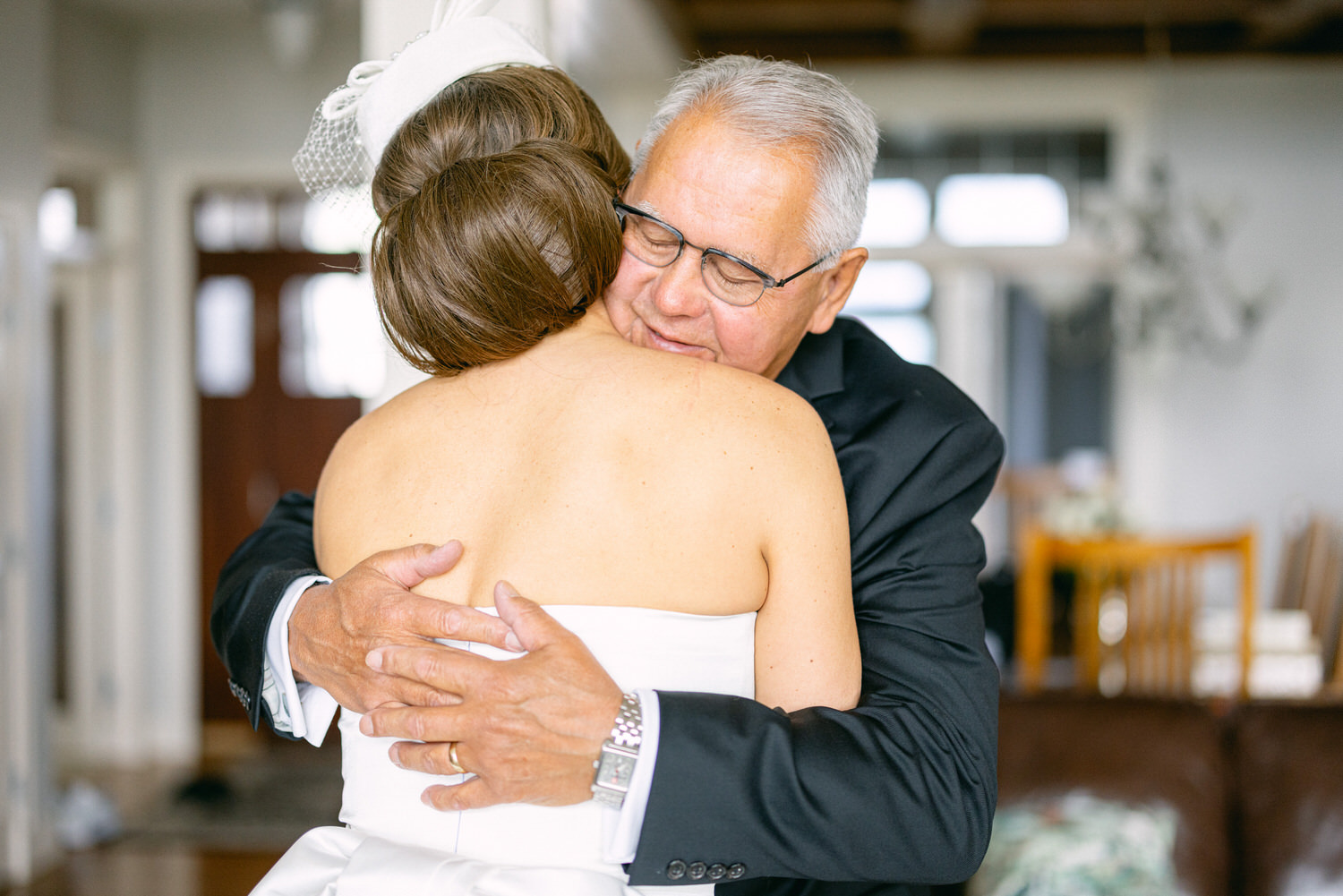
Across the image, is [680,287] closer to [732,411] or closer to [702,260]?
[702,260]

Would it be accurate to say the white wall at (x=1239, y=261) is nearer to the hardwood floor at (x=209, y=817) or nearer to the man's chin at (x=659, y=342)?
the hardwood floor at (x=209, y=817)

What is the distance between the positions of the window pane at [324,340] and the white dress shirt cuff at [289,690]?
535cm

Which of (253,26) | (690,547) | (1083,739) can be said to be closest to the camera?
(690,547)

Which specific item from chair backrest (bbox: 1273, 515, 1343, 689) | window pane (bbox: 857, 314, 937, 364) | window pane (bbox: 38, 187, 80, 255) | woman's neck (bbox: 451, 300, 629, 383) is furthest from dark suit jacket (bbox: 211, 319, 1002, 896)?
window pane (bbox: 857, 314, 937, 364)

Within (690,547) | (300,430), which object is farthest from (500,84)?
(300,430)

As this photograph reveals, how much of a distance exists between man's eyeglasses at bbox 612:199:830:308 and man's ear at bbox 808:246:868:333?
0.24 feet

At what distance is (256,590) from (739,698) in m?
Answer: 0.60

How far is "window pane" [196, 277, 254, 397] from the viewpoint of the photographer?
21.3ft

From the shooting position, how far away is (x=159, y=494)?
6348 millimetres

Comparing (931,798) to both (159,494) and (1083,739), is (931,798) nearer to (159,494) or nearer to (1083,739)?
(1083,739)

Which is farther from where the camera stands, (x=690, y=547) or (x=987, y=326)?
(x=987, y=326)

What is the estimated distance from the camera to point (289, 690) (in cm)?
125

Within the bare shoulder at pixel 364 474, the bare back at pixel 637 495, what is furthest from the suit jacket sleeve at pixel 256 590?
the bare back at pixel 637 495

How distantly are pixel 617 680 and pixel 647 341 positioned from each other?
0.43 m
